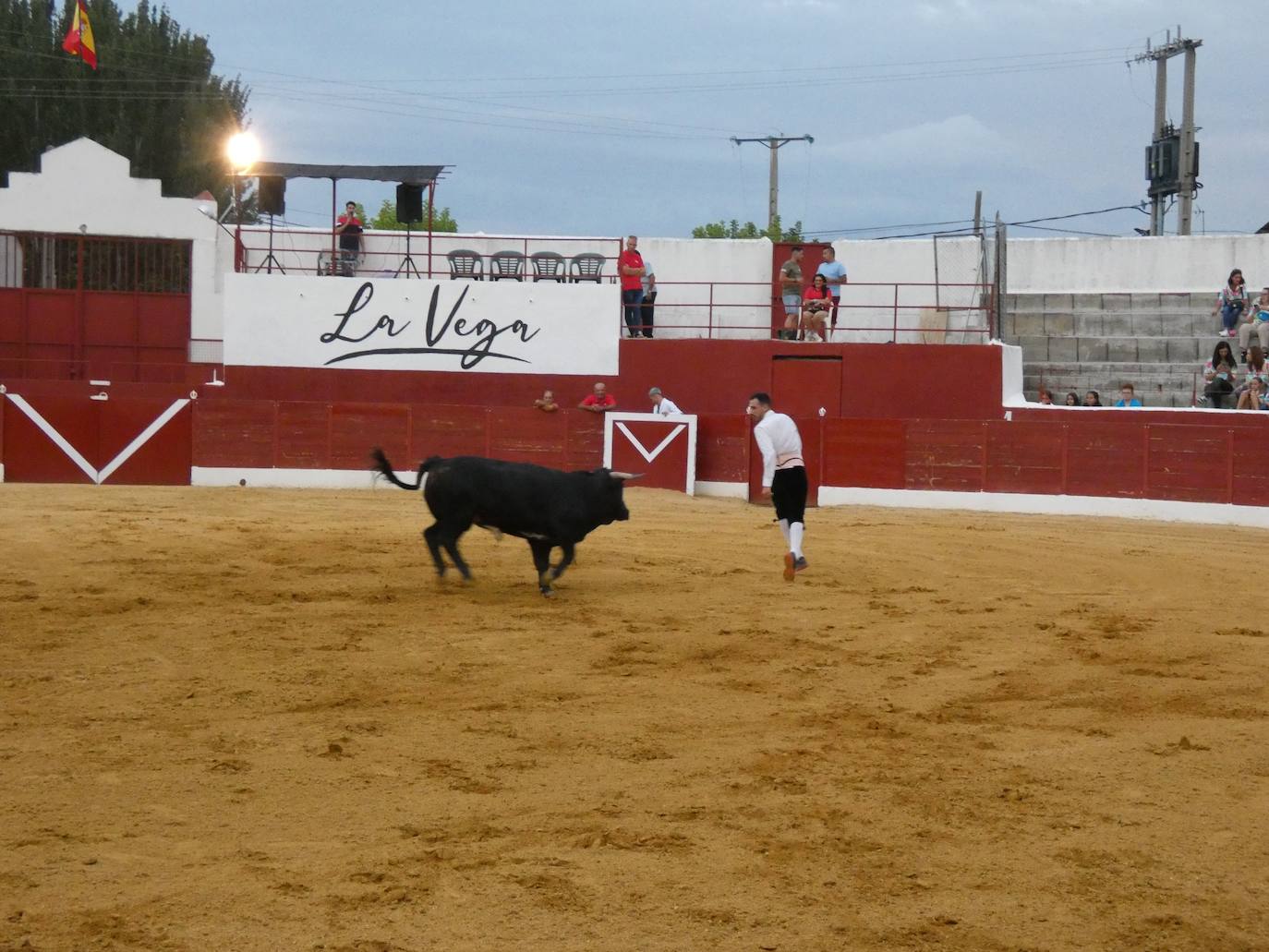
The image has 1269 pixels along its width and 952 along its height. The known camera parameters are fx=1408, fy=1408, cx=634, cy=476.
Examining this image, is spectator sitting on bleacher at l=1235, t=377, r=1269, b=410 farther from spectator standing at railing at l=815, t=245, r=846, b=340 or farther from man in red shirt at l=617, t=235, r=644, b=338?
man in red shirt at l=617, t=235, r=644, b=338

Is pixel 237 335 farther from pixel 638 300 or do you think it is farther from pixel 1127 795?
pixel 1127 795

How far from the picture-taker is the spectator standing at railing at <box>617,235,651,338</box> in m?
22.3

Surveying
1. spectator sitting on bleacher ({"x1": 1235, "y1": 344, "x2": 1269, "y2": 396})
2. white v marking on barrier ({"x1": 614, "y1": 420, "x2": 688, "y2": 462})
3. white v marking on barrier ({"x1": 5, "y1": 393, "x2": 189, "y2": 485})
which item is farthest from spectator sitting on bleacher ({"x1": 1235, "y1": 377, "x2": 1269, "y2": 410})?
white v marking on barrier ({"x1": 5, "y1": 393, "x2": 189, "y2": 485})

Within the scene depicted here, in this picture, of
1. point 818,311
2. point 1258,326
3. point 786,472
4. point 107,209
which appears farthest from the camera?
point 107,209

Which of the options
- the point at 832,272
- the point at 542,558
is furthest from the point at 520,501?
the point at 832,272

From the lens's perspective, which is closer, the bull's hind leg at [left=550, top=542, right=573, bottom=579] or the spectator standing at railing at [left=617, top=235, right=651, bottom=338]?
the bull's hind leg at [left=550, top=542, right=573, bottom=579]

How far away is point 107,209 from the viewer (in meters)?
24.4

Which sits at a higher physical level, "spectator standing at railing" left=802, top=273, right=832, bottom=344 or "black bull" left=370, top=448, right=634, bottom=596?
"spectator standing at railing" left=802, top=273, right=832, bottom=344

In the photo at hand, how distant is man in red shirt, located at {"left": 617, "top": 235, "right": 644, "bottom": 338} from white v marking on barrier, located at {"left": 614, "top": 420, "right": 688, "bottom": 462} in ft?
8.72

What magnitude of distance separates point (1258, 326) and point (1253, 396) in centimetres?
161

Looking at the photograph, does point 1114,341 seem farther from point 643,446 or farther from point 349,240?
point 349,240

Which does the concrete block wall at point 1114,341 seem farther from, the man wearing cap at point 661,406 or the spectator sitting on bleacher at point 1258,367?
the man wearing cap at point 661,406

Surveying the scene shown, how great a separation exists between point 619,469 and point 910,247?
843cm

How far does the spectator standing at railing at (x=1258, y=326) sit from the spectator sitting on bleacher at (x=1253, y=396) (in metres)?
0.92
